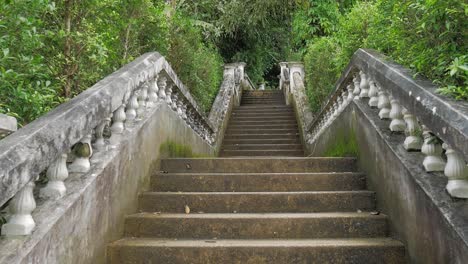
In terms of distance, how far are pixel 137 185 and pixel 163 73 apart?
1.48 metres

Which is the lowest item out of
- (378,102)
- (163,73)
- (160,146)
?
(160,146)

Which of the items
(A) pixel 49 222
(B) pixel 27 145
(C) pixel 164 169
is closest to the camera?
(B) pixel 27 145

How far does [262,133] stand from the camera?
1014 cm

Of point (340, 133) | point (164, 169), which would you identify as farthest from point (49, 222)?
point (340, 133)

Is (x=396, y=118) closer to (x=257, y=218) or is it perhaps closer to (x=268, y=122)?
(x=257, y=218)

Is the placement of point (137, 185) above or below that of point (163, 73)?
below

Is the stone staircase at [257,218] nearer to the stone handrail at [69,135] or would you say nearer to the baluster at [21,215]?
the stone handrail at [69,135]

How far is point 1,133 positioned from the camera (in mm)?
2043

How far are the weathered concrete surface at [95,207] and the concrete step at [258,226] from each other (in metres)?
0.26

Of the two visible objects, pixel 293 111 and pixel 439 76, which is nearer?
pixel 439 76

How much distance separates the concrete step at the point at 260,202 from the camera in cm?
340

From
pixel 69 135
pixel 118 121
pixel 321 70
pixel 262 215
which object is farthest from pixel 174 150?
pixel 321 70

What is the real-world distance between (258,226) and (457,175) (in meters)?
1.47

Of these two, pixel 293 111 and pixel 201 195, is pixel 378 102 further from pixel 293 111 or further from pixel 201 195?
pixel 293 111
